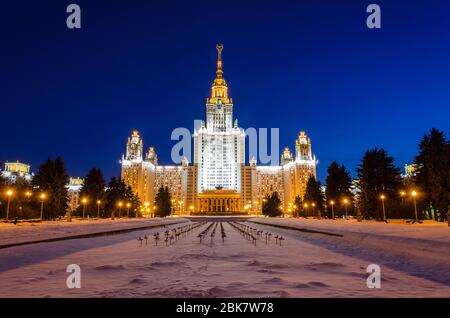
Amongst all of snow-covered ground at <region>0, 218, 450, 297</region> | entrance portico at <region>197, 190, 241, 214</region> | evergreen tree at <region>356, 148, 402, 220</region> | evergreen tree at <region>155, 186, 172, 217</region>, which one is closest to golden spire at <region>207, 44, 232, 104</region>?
entrance portico at <region>197, 190, 241, 214</region>

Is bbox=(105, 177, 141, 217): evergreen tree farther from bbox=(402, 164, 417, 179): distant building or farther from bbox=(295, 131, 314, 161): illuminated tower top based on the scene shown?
bbox=(295, 131, 314, 161): illuminated tower top

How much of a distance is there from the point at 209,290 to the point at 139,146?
153 meters

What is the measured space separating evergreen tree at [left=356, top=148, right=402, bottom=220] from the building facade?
94.6 metres

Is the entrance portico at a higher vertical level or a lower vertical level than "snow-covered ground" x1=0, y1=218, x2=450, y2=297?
higher

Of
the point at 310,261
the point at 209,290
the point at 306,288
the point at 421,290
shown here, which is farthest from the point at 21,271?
the point at 421,290

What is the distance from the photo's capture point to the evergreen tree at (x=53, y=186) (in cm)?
5762

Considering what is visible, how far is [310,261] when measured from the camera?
13.9 m

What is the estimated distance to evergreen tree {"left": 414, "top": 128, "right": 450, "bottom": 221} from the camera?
128ft

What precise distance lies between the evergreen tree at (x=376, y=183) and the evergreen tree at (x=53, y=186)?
54122mm

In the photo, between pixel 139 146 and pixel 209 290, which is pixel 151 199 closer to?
pixel 139 146

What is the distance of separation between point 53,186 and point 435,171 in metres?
63.1

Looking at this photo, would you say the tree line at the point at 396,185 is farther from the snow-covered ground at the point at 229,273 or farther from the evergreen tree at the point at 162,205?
the evergreen tree at the point at 162,205

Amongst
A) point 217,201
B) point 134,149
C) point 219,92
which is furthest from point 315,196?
point 219,92

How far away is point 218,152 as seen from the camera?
6334 inches
